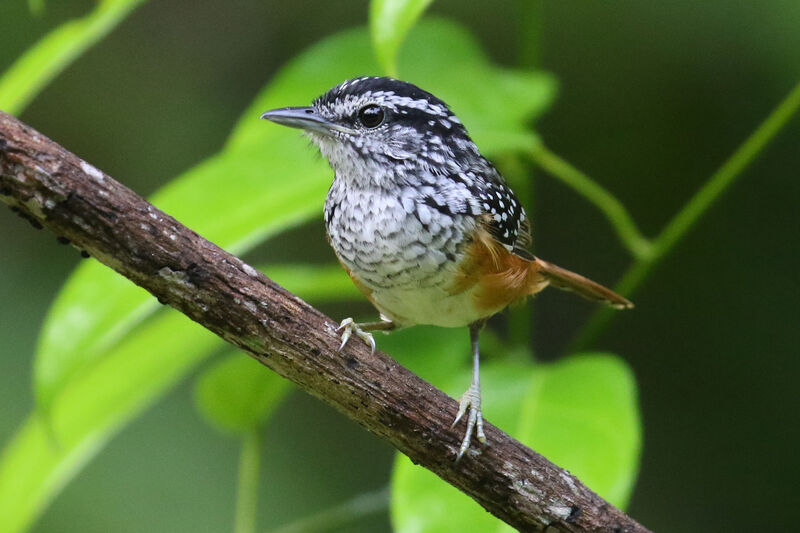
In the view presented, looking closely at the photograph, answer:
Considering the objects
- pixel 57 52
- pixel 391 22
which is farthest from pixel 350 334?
pixel 57 52

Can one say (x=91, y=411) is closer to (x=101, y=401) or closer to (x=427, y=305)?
(x=101, y=401)

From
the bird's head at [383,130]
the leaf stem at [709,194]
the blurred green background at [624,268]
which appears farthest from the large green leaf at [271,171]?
the blurred green background at [624,268]

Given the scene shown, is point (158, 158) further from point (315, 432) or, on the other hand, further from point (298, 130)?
point (298, 130)

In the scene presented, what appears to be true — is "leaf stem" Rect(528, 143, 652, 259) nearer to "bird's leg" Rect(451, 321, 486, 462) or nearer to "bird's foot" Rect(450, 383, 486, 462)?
"bird's leg" Rect(451, 321, 486, 462)

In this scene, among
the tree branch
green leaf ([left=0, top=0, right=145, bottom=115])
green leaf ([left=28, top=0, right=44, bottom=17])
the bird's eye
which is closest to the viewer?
the tree branch

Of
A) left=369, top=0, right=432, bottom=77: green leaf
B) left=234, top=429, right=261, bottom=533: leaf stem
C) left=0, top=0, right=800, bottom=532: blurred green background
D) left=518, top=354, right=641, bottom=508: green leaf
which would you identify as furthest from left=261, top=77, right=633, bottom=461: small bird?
left=0, top=0, right=800, bottom=532: blurred green background

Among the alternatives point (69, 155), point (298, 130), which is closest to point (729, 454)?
point (298, 130)

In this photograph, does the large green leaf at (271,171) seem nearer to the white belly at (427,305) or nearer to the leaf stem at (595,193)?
the leaf stem at (595,193)

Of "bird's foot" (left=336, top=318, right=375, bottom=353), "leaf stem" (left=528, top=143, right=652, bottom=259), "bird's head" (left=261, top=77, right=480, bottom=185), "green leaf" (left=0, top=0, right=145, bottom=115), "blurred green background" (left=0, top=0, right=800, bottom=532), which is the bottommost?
"bird's foot" (left=336, top=318, right=375, bottom=353)
